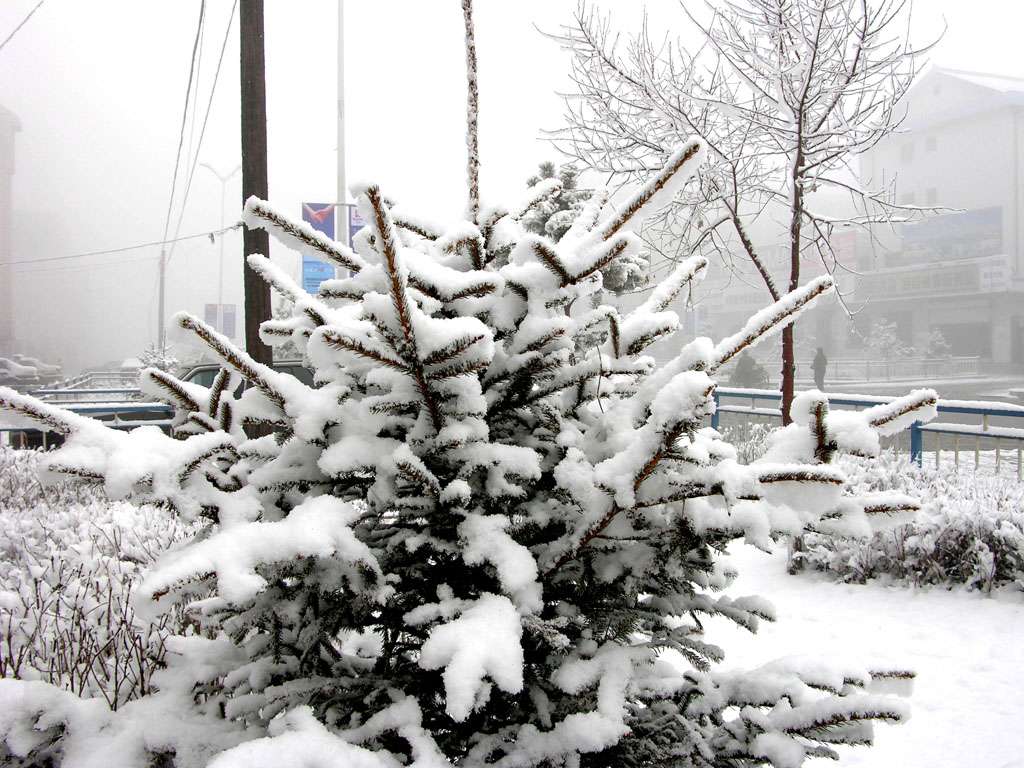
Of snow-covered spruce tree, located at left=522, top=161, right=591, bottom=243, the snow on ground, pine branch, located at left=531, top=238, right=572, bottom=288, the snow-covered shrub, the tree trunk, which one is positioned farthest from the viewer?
snow-covered spruce tree, located at left=522, top=161, right=591, bottom=243

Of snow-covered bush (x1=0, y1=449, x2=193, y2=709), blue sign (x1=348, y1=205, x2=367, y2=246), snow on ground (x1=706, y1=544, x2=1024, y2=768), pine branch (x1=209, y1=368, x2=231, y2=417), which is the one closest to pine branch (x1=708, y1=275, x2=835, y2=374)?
blue sign (x1=348, y1=205, x2=367, y2=246)

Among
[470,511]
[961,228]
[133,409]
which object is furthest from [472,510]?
[961,228]

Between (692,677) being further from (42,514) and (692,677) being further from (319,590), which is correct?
(42,514)

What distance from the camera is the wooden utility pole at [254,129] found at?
5.17 meters

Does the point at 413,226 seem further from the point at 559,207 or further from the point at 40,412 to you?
the point at 559,207

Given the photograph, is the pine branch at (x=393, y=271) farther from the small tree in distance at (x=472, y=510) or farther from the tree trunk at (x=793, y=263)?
the tree trunk at (x=793, y=263)

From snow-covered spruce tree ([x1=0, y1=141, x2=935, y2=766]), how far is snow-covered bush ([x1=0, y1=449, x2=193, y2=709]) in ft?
1.01

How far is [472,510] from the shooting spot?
132 cm

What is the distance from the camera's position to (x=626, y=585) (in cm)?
139

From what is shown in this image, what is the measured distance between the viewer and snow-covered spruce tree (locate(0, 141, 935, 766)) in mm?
1110

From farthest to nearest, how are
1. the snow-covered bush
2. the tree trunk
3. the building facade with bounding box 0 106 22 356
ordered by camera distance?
the building facade with bounding box 0 106 22 356 → the tree trunk → the snow-covered bush

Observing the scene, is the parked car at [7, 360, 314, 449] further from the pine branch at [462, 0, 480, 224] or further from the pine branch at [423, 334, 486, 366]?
the pine branch at [423, 334, 486, 366]

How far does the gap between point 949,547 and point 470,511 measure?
4794 mm

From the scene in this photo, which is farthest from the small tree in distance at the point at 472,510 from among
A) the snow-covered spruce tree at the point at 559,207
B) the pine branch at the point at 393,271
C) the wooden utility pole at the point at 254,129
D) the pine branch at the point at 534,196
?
the snow-covered spruce tree at the point at 559,207
